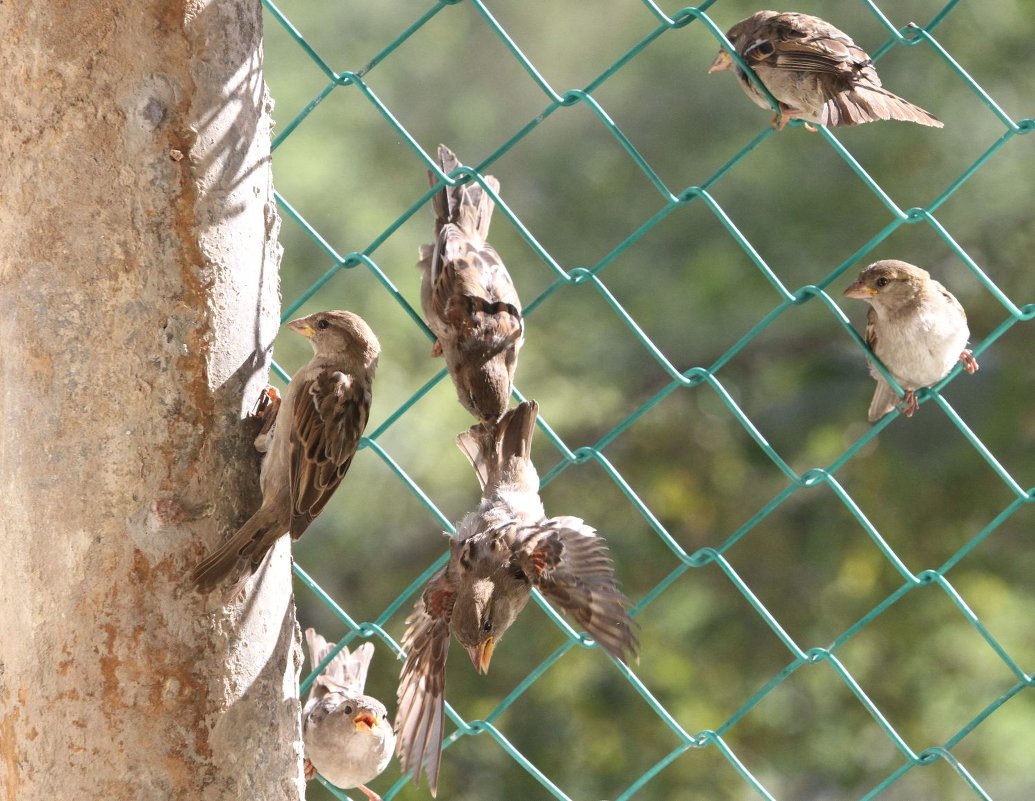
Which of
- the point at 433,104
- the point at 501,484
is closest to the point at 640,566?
the point at 433,104

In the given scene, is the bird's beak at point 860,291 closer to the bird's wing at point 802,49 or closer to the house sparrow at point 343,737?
the bird's wing at point 802,49

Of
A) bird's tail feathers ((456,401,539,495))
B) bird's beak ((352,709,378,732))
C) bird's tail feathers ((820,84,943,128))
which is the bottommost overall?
bird's beak ((352,709,378,732))

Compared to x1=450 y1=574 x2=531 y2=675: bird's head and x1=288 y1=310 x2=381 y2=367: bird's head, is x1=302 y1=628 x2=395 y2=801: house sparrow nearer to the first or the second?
x1=450 y1=574 x2=531 y2=675: bird's head

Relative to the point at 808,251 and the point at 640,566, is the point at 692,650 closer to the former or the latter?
the point at 640,566

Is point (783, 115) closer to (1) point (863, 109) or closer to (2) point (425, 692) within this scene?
(1) point (863, 109)

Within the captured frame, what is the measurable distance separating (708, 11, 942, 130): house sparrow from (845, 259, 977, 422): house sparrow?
0.36 meters

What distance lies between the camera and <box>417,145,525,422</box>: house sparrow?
9.01 feet

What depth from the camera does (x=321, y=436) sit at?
2.16 meters

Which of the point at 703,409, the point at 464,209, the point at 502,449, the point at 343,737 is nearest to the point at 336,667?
the point at 343,737

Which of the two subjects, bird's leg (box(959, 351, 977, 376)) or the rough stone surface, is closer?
the rough stone surface

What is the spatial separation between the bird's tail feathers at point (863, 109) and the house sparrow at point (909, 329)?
349 mm

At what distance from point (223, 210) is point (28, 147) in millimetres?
234

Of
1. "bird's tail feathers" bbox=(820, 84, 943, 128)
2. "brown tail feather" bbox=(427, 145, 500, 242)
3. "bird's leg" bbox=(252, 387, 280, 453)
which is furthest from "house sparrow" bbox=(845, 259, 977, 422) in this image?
"bird's leg" bbox=(252, 387, 280, 453)

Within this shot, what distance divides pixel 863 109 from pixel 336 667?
1.50 metres
